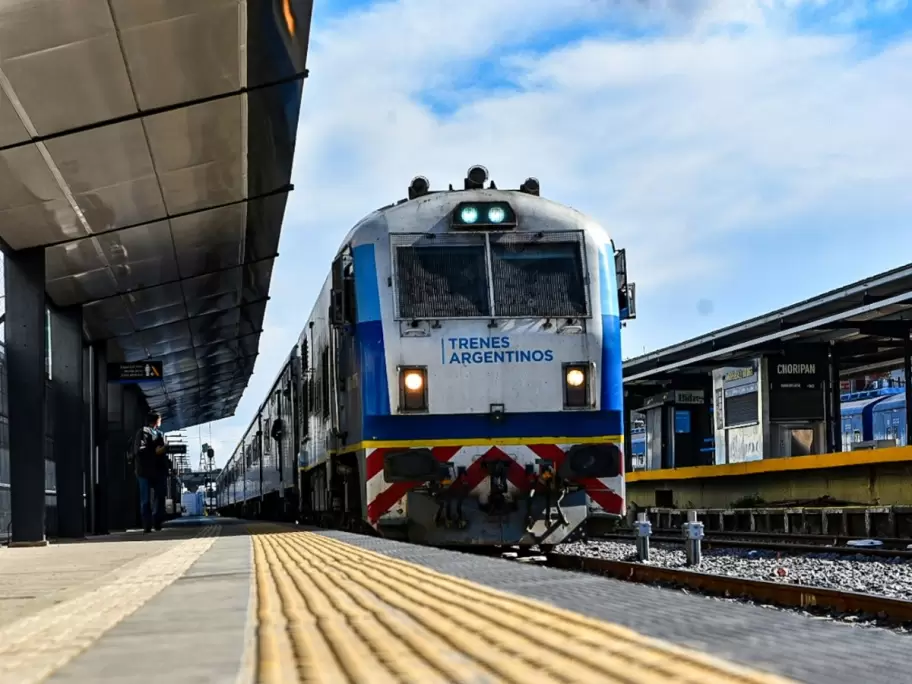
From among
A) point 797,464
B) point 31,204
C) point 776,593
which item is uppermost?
point 31,204

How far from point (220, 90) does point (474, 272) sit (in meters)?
2.86

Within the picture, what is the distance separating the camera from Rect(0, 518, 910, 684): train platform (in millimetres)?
A: 2328

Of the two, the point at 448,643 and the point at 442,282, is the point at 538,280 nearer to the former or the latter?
the point at 442,282

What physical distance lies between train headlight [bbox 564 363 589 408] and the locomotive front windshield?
20.8 inches

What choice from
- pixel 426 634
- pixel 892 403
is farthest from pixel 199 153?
pixel 892 403

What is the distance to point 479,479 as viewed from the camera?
10406 millimetres

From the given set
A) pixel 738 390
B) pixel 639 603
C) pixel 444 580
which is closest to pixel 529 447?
pixel 444 580

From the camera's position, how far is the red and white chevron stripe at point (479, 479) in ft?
33.8

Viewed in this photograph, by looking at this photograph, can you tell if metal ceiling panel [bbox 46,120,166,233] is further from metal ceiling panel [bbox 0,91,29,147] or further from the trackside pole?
the trackside pole

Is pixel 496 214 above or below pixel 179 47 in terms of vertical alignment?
below

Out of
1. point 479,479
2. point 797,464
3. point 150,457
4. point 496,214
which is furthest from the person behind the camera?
point 797,464

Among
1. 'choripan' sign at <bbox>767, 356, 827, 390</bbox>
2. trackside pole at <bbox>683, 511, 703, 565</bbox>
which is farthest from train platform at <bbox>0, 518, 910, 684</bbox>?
'choripan' sign at <bbox>767, 356, 827, 390</bbox>

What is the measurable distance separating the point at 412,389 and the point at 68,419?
27.0 feet

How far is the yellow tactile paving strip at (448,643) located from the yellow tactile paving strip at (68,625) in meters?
0.46
